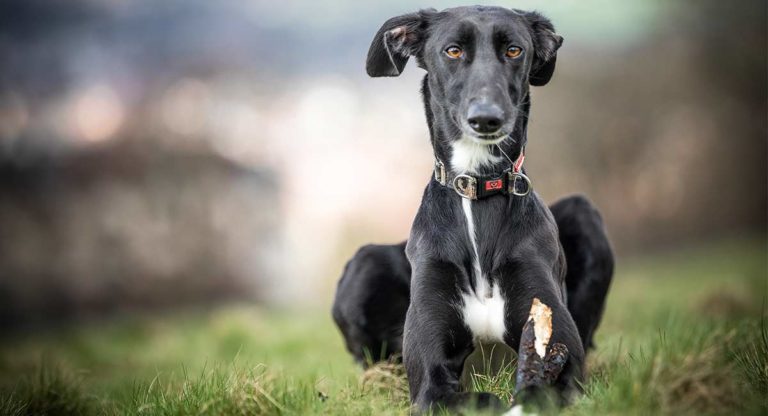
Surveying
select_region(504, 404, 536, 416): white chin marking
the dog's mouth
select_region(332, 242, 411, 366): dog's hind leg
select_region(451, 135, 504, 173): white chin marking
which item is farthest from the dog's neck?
select_region(504, 404, 536, 416): white chin marking

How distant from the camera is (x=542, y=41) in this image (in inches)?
189

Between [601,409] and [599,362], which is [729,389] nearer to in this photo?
[601,409]

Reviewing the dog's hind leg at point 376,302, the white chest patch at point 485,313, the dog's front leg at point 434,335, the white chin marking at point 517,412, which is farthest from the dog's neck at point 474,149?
the white chin marking at point 517,412

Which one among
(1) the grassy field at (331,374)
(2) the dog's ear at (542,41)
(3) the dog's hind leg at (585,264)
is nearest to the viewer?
(1) the grassy field at (331,374)

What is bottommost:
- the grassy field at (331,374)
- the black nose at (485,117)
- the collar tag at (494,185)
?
the grassy field at (331,374)

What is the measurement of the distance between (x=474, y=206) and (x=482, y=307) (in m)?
0.56

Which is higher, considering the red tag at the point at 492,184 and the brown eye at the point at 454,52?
the brown eye at the point at 454,52

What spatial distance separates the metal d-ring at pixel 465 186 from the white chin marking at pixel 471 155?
74 millimetres

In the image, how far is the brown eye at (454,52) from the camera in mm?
4438

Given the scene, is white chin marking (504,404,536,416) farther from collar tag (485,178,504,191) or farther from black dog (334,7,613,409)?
collar tag (485,178,504,191)

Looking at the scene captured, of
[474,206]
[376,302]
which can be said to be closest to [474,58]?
[474,206]

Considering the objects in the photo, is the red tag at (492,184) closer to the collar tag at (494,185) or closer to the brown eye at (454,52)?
the collar tag at (494,185)

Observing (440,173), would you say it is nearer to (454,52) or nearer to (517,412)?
(454,52)

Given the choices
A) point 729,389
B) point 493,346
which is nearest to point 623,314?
point 493,346
